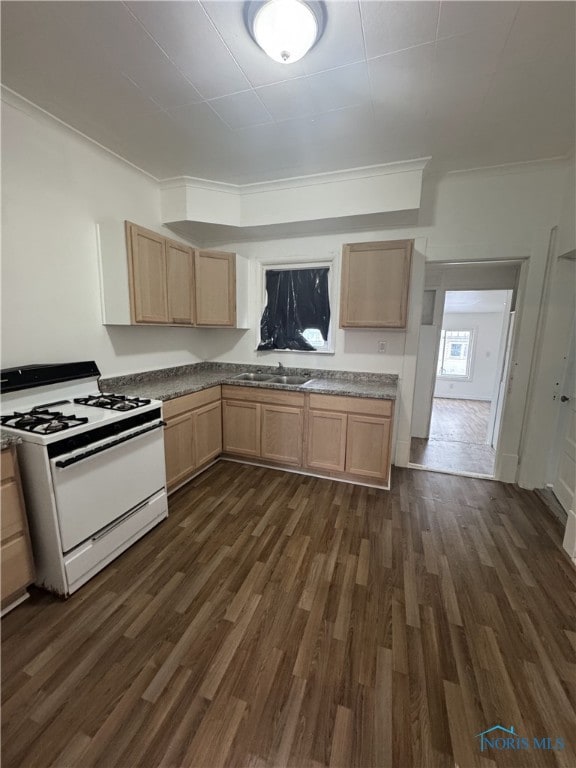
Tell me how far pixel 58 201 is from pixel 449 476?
13.3ft

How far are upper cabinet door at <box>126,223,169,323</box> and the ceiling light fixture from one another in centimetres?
156

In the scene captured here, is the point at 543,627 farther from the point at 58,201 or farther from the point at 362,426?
the point at 58,201

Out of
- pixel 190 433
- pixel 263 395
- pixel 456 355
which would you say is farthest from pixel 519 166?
pixel 456 355

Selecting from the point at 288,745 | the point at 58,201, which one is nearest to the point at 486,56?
the point at 58,201

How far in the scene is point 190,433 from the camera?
109 inches

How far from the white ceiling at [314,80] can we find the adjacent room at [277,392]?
18 mm

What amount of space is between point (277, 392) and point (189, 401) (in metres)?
0.82

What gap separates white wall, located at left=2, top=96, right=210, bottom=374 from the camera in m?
1.94

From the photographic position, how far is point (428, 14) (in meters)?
1.37

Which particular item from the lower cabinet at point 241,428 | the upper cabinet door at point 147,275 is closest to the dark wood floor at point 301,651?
the lower cabinet at point 241,428

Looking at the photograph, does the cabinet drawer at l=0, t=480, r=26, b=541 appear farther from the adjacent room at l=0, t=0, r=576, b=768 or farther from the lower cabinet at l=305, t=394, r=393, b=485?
the lower cabinet at l=305, t=394, r=393, b=485

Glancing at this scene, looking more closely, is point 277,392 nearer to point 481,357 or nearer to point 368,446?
point 368,446

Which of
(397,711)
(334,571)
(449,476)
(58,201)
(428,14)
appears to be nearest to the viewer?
(397,711)

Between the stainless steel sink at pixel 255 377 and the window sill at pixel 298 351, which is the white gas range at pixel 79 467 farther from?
the window sill at pixel 298 351
